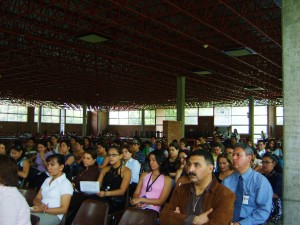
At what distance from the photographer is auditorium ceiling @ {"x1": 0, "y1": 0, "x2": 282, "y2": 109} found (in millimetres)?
10039

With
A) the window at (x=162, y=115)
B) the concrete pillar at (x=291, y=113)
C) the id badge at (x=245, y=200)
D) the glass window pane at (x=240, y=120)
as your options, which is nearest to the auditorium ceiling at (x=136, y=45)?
the concrete pillar at (x=291, y=113)

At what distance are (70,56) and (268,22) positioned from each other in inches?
349

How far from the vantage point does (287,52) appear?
13.5 feet

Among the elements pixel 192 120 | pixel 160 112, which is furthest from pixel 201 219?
pixel 160 112

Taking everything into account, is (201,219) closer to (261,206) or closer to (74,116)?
(261,206)

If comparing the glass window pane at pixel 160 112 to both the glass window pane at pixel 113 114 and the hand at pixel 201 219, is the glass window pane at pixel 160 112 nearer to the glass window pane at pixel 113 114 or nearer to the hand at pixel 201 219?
the glass window pane at pixel 113 114

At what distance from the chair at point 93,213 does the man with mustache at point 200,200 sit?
122 cm

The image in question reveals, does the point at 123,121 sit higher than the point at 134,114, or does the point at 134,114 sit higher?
the point at 134,114

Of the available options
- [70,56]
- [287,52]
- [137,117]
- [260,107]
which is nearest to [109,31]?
[70,56]

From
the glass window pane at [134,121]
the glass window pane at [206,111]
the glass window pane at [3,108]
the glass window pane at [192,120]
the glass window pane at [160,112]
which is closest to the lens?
the glass window pane at [3,108]

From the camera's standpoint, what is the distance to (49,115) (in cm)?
4309

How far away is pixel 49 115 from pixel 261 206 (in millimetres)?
42184

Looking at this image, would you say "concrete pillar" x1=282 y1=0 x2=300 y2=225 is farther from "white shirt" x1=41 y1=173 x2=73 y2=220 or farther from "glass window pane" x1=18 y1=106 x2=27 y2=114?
"glass window pane" x1=18 y1=106 x2=27 y2=114

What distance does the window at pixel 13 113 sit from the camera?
127 feet
